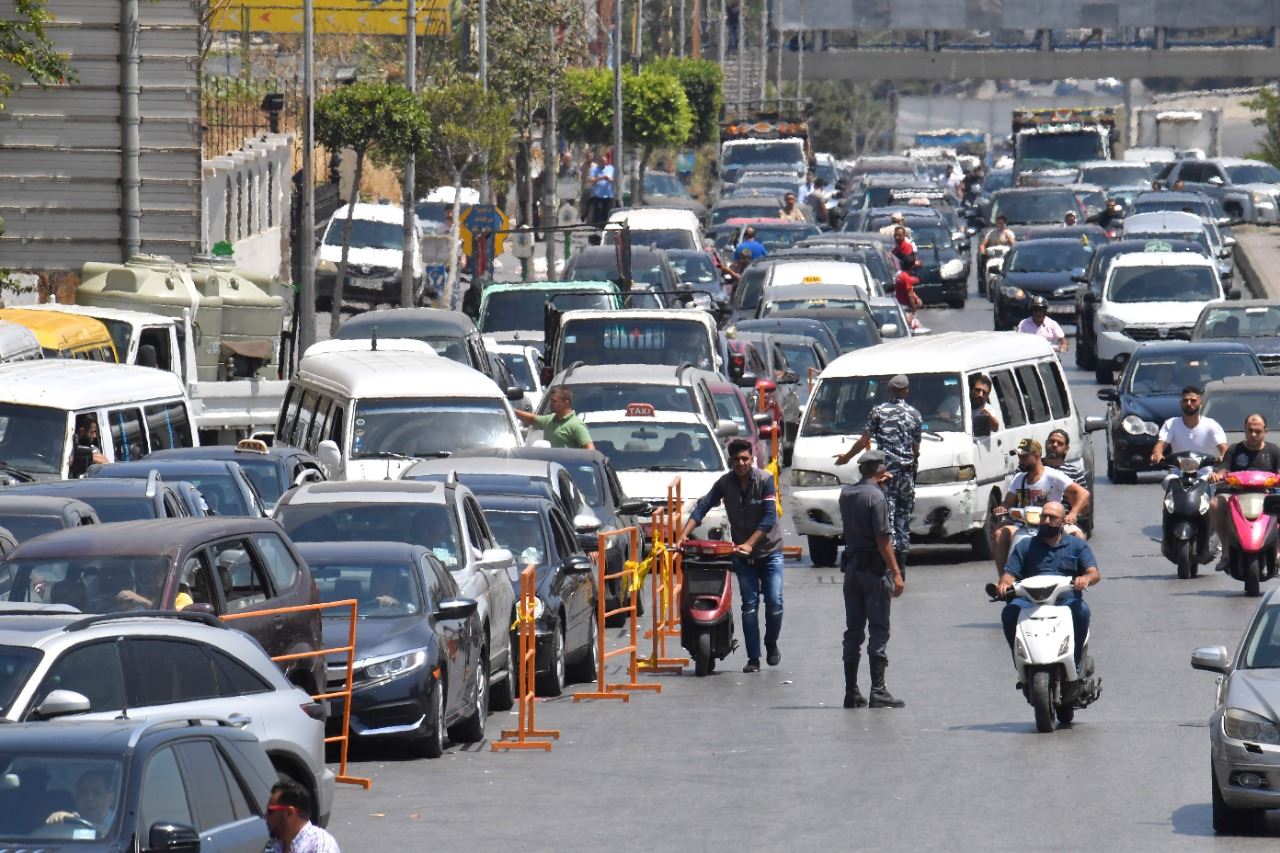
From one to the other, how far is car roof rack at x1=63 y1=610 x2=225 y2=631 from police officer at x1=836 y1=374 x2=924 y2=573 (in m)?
11.5

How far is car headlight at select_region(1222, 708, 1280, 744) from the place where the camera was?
12820 mm

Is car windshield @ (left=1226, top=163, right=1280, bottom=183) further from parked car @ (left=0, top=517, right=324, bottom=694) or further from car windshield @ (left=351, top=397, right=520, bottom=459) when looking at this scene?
parked car @ (left=0, top=517, right=324, bottom=694)

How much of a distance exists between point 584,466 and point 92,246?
19952 mm

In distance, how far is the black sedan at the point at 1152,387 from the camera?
30562 mm

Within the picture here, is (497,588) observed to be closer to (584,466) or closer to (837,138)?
(584,466)

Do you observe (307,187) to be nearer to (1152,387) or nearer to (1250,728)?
(1152,387)

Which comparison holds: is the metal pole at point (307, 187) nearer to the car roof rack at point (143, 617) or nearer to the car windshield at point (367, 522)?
the car windshield at point (367, 522)

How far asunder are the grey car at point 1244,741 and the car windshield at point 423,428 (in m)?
10.6

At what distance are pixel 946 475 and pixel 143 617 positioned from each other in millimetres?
14284

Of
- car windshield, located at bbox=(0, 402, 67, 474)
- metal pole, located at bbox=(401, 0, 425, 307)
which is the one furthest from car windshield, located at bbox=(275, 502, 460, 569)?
metal pole, located at bbox=(401, 0, 425, 307)

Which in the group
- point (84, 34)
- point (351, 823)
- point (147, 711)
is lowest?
point (351, 823)

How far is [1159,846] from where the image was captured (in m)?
12.7

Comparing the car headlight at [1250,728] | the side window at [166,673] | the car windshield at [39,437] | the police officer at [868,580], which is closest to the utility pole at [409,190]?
the car windshield at [39,437]

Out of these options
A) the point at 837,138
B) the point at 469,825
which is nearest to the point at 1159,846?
the point at 469,825
